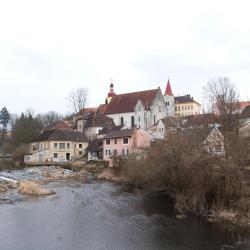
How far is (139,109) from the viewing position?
302 ft

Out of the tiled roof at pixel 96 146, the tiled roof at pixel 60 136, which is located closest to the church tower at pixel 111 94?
the tiled roof at pixel 60 136

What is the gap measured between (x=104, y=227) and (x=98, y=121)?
69.5 m

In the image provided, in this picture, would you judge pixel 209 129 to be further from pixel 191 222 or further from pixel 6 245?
pixel 6 245

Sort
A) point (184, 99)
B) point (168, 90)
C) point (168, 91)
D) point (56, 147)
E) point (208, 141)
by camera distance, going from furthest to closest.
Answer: point (184, 99), point (168, 90), point (168, 91), point (56, 147), point (208, 141)

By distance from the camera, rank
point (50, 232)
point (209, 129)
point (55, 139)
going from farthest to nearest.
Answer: point (55, 139), point (209, 129), point (50, 232)

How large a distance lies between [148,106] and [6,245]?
74.3 meters

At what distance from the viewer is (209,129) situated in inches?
1658

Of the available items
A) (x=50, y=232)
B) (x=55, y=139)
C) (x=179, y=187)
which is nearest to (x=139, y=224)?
(x=50, y=232)

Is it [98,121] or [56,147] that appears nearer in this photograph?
[56,147]

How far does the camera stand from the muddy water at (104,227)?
63.0 feet

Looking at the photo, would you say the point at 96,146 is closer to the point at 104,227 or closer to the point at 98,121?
the point at 98,121

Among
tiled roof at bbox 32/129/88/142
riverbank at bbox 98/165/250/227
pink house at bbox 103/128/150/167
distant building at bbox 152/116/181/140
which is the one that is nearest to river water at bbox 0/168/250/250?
riverbank at bbox 98/165/250/227

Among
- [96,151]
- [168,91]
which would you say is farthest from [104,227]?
[168,91]

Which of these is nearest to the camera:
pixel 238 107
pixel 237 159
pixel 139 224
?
pixel 139 224
